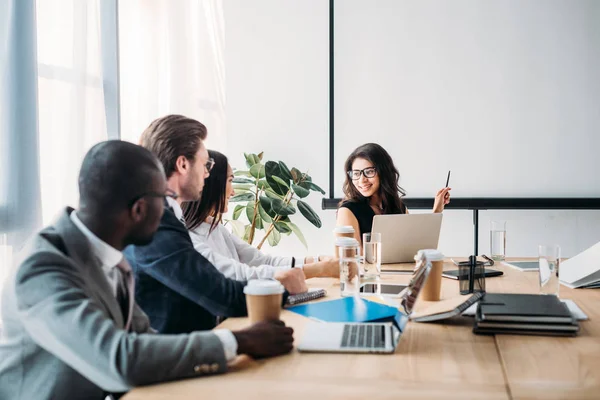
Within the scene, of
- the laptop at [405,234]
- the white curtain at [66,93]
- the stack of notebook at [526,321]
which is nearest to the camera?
the stack of notebook at [526,321]

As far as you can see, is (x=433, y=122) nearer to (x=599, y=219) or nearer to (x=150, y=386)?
(x=599, y=219)

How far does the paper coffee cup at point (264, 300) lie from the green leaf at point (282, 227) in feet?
8.50

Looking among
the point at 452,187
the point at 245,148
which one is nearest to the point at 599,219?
the point at 452,187

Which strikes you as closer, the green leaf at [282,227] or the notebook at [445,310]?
the notebook at [445,310]

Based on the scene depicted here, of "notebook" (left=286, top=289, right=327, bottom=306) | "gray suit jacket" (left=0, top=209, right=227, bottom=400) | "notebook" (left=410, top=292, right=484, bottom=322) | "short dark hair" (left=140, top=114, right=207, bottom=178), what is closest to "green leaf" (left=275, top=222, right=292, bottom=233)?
"short dark hair" (left=140, top=114, right=207, bottom=178)

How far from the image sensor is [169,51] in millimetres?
3953

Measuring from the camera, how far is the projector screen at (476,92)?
401 centimetres

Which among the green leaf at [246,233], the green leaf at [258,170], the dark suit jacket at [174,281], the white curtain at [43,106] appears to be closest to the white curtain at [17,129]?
the white curtain at [43,106]

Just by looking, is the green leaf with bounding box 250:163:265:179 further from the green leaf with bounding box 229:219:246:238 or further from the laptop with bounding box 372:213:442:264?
the laptop with bounding box 372:213:442:264

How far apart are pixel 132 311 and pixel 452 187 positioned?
317 cm

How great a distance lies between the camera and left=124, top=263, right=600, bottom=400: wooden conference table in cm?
102

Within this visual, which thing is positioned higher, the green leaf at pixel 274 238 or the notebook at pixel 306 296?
the notebook at pixel 306 296

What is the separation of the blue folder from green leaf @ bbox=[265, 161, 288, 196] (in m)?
2.22

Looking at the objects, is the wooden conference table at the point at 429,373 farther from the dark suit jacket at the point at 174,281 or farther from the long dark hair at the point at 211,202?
the long dark hair at the point at 211,202
